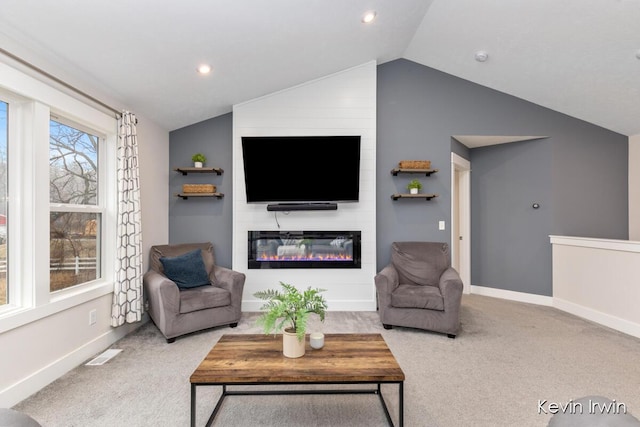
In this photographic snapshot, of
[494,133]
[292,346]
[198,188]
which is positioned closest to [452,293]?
[292,346]

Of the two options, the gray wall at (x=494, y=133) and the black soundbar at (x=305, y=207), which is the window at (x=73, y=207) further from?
the gray wall at (x=494, y=133)

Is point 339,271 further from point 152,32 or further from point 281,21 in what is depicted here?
point 152,32

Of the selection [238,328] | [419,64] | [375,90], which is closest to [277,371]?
[238,328]

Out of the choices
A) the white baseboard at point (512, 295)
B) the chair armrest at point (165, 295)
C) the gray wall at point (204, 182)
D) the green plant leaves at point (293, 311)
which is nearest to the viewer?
the green plant leaves at point (293, 311)

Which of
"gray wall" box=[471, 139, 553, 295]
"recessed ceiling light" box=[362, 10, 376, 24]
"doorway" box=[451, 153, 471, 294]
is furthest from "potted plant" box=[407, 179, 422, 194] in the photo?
"recessed ceiling light" box=[362, 10, 376, 24]

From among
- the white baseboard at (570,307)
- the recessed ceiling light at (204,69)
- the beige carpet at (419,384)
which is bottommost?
the beige carpet at (419,384)

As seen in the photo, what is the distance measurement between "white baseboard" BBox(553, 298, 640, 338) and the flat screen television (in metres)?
3.03

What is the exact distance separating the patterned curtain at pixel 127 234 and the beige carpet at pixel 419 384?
347 mm

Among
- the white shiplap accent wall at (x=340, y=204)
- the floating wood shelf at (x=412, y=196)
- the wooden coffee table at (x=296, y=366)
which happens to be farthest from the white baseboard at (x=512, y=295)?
the wooden coffee table at (x=296, y=366)

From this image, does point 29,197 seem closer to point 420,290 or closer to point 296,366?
point 296,366

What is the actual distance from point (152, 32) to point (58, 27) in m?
0.58

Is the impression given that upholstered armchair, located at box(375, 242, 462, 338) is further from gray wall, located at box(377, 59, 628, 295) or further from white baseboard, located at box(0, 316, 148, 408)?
white baseboard, located at box(0, 316, 148, 408)

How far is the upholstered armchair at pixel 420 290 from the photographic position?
3.15 m

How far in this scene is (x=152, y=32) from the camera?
2.43 meters
